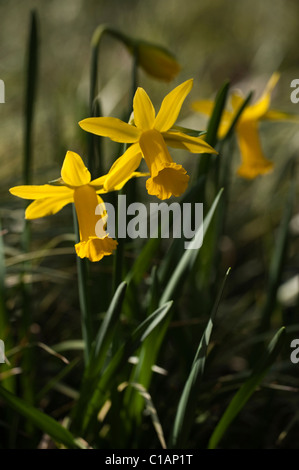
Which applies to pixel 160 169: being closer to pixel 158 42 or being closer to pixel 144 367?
pixel 144 367

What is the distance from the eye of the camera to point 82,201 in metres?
0.80

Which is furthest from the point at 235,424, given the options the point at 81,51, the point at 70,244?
the point at 81,51

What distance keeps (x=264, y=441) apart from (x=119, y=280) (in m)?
0.59

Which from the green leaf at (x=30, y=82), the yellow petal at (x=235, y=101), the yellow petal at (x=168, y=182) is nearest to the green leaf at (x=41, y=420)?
the yellow petal at (x=168, y=182)

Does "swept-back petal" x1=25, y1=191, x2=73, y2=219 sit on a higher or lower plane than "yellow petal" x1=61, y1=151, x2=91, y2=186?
lower

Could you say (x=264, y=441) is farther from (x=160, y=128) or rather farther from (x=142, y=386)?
(x=160, y=128)

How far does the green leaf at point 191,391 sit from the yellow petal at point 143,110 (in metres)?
0.27

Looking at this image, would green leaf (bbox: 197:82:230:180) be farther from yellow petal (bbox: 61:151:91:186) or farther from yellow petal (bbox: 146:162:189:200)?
yellow petal (bbox: 61:151:91:186)

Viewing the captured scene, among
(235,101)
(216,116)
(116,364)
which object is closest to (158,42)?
(235,101)

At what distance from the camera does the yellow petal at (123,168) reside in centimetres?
77

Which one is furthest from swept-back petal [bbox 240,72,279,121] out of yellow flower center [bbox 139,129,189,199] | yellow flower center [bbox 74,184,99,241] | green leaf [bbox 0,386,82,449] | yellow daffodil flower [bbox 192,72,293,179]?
green leaf [bbox 0,386,82,449]

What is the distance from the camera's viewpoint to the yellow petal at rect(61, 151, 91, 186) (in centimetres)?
77

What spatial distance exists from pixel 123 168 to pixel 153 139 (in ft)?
0.22

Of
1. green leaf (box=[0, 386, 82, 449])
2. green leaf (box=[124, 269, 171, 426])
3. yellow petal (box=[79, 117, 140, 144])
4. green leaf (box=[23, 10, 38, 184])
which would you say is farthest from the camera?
green leaf (box=[23, 10, 38, 184])
